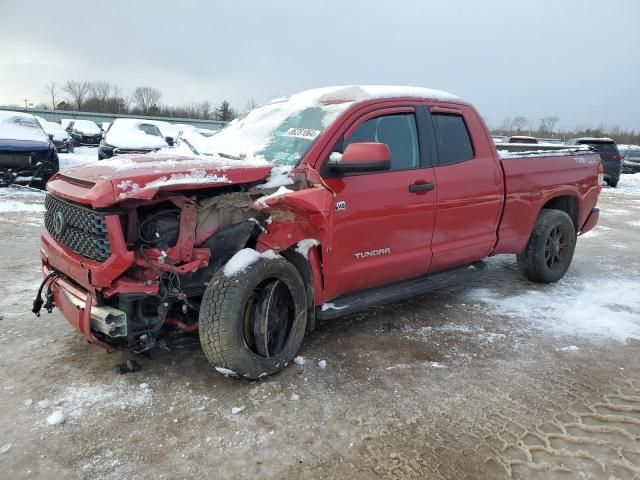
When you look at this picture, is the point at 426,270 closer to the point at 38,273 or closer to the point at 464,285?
the point at 464,285

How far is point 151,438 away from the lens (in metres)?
2.63

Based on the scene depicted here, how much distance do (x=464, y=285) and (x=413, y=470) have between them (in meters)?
3.35

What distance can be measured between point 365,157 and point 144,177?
1.39 metres

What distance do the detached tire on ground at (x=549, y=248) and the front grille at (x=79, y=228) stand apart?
4271 mm

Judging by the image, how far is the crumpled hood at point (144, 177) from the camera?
271cm

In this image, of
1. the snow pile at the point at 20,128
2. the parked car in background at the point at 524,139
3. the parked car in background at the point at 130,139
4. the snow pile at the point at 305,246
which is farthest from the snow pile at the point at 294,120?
the parked car in background at the point at 524,139

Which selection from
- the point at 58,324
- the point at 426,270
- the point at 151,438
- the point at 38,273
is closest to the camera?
the point at 151,438

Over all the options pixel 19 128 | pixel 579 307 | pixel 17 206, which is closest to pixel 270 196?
pixel 579 307

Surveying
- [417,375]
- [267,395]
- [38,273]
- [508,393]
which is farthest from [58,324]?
[508,393]

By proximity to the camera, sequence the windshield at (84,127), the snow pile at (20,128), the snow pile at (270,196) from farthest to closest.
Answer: the windshield at (84,127) → the snow pile at (20,128) → the snow pile at (270,196)

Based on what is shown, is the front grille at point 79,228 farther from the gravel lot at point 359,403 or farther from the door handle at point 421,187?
the door handle at point 421,187

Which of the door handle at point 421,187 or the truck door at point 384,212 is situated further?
the door handle at point 421,187

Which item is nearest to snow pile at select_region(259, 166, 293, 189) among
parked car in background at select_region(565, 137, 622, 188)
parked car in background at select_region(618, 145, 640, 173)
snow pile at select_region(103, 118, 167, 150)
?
snow pile at select_region(103, 118, 167, 150)

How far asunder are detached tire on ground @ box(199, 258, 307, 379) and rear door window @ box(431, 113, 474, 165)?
1.79m
